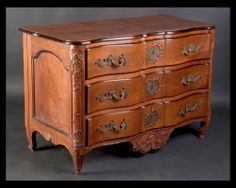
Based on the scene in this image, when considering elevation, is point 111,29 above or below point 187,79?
above

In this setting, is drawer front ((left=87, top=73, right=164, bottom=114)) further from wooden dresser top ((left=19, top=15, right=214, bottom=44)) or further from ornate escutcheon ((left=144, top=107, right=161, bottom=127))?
wooden dresser top ((left=19, top=15, right=214, bottom=44))

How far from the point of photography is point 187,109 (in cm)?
500

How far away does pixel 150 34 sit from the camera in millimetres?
4566

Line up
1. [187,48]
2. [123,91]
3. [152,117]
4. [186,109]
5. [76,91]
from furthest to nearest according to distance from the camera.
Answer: [186,109]
[187,48]
[152,117]
[123,91]
[76,91]

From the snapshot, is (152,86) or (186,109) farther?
(186,109)

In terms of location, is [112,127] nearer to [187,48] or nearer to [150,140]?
[150,140]

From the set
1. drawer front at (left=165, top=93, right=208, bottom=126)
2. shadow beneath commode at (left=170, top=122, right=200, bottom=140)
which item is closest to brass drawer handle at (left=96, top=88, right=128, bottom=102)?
drawer front at (left=165, top=93, right=208, bottom=126)

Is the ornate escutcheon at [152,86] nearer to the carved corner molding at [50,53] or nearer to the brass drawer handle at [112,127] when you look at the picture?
the brass drawer handle at [112,127]

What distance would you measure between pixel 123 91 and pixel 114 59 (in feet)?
0.78

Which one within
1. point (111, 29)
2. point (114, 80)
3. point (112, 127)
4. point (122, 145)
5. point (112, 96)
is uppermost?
point (111, 29)

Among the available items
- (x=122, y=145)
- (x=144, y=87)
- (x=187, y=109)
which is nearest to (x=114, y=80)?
(x=144, y=87)

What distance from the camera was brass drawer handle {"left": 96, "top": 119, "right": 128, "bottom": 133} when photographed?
14.6 feet

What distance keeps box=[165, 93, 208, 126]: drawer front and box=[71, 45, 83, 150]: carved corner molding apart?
79cm
